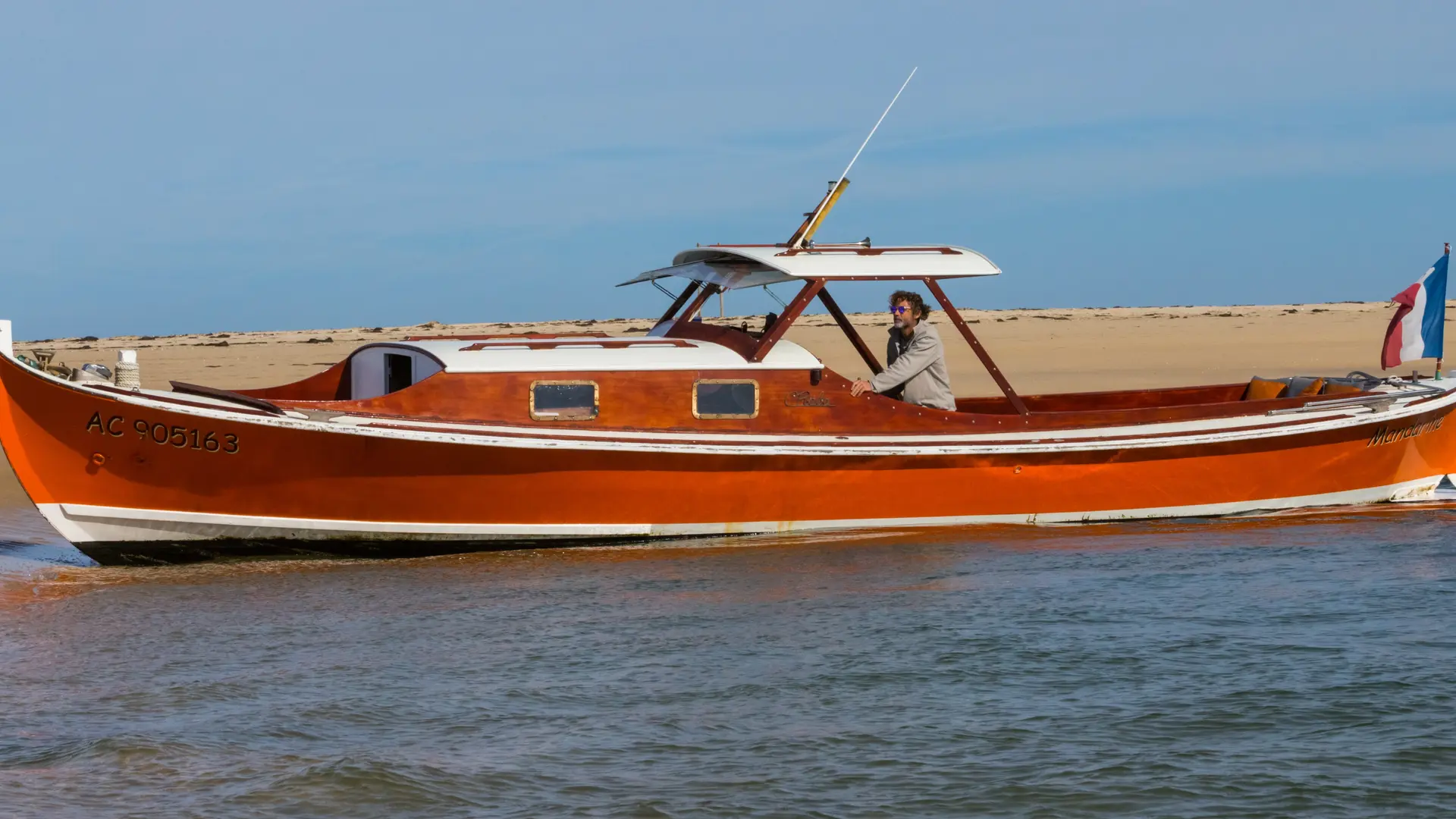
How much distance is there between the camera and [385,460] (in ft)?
34.8

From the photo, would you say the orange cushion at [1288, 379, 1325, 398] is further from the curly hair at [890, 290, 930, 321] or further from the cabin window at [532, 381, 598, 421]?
the cabin window at [532, 381, 598, 421]

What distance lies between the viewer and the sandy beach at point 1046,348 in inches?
947

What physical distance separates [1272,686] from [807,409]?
5.00m

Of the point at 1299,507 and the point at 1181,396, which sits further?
the point at 1181,396

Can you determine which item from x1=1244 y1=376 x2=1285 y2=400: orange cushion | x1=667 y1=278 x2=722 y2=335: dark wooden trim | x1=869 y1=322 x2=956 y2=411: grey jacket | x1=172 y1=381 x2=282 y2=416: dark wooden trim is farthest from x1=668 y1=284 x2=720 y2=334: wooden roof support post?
x1=1244 y1=376 x2=1285 y2=400: orange cushion

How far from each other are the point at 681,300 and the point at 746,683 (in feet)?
20.9

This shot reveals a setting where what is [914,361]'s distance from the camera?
12039 mm

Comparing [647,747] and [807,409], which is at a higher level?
[807,409]

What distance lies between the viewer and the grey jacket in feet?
39.3

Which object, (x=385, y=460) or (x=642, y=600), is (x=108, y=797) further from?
(x=385, y=460)

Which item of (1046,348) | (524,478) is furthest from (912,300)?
(1046,348)

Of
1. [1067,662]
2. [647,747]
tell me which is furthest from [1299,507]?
[647,747]

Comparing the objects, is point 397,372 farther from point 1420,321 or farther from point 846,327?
point 1420,321

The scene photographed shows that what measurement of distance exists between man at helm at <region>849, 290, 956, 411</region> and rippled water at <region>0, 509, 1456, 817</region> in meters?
1.53
